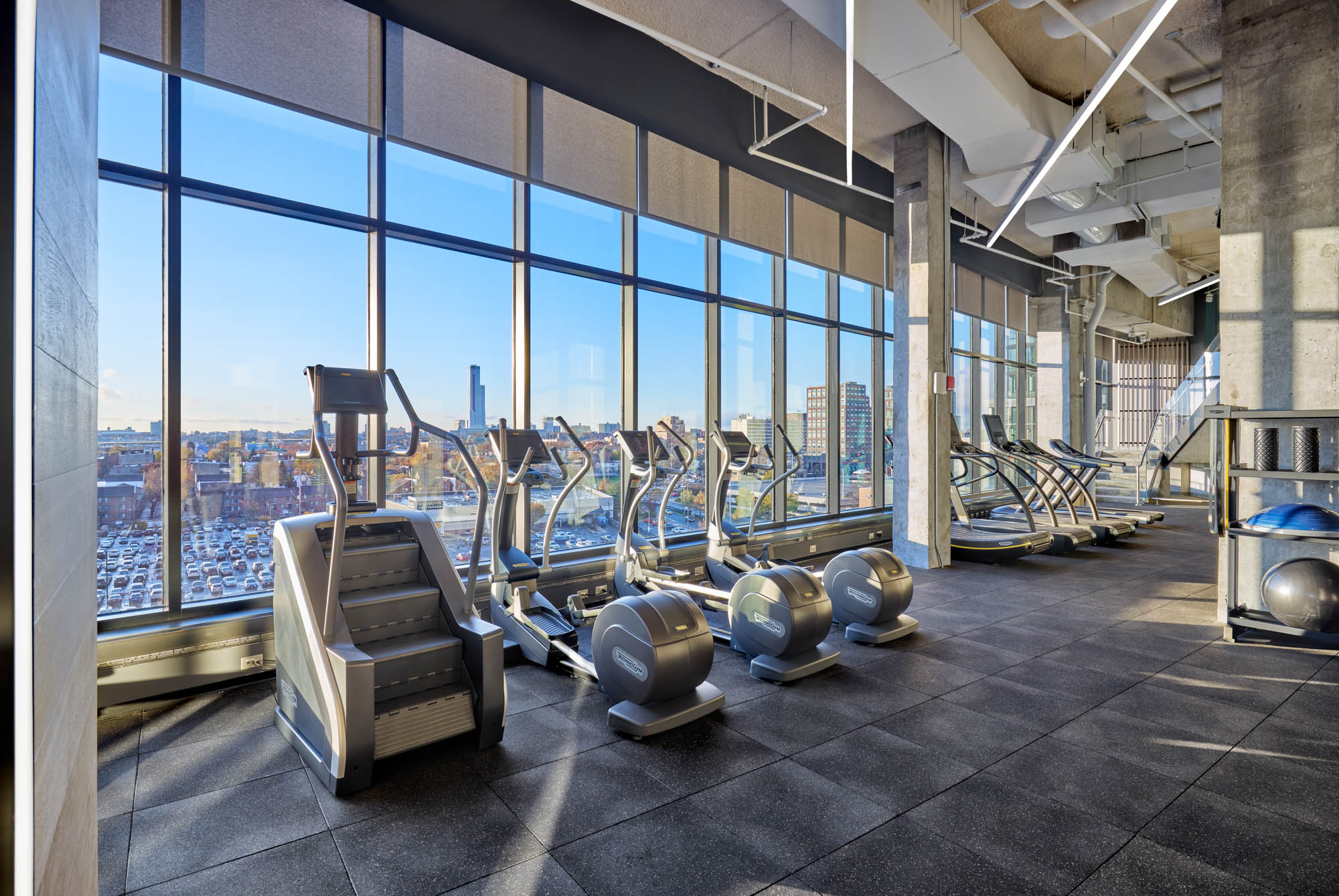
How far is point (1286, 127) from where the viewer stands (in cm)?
464

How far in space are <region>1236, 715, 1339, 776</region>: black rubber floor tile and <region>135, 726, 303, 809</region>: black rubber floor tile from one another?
4.28 meters

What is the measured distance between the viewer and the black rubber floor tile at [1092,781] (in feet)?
8.39

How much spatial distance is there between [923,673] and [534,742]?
2.31 meters

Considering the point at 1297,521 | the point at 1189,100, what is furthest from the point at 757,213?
the point at 1297,521

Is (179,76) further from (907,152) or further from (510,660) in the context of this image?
(907,152)

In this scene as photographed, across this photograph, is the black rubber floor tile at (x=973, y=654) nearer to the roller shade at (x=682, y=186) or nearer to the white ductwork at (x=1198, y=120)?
the roller shade at (x=682, y=186)

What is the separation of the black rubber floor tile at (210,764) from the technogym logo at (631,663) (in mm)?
1458

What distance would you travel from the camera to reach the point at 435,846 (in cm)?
236

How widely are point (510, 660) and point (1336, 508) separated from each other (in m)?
5.69

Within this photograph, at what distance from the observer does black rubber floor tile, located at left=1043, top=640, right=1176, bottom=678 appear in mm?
4082

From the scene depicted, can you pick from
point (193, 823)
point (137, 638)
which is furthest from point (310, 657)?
point (137, 638)

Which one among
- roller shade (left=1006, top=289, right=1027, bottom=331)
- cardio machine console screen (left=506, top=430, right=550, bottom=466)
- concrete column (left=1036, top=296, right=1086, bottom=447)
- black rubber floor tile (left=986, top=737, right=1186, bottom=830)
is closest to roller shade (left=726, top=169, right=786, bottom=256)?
cardio machine console screen (left=506, top=430, right=550, bottom=466)

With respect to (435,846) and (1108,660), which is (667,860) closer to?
(435,846)

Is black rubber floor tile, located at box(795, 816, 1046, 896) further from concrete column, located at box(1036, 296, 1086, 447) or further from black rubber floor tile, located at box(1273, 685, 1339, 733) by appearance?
concrete column, located at box(1036, 296, 1086, 447)
